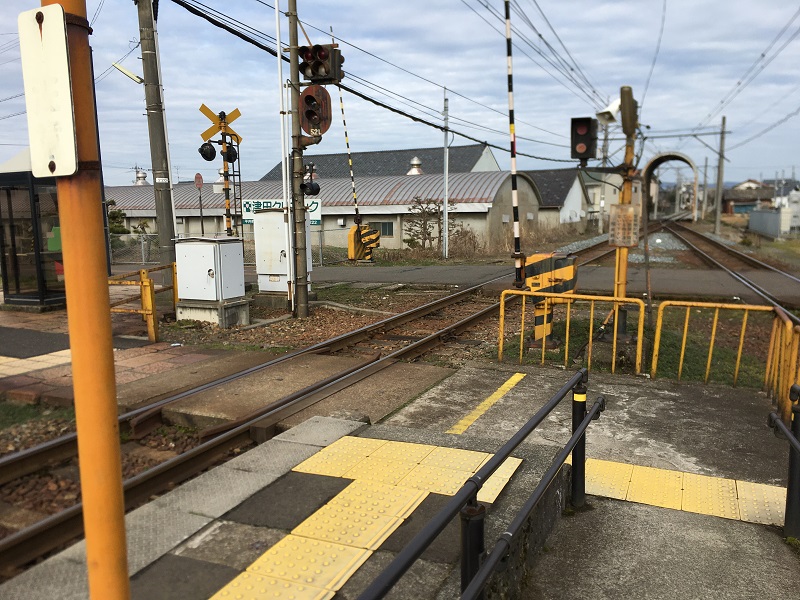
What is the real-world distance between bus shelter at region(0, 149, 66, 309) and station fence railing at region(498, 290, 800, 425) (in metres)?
8.75

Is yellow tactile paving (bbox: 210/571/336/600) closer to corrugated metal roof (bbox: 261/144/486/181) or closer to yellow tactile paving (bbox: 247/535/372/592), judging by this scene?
yellow tactile paving (bbox: 247/535/372/592)

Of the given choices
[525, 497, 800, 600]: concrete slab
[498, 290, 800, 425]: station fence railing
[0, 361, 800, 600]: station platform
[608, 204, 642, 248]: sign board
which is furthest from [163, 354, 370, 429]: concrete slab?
[608, 204, 642, 248]: sign board

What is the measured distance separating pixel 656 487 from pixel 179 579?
3309 millimetres

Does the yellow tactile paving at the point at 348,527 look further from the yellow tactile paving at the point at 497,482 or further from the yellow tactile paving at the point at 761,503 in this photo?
the yellow tactile paving at the point at 761,503

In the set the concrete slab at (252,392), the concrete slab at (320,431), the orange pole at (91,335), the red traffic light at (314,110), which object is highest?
the red traffic light at (314,110)

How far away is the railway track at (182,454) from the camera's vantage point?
379 cm

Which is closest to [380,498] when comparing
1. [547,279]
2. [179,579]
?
[179,579]

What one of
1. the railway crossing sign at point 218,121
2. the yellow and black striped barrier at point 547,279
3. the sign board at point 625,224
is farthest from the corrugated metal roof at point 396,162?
the sign board at point 625,224

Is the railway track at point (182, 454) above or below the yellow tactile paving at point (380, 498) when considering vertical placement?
below

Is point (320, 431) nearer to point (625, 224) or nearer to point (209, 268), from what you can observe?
point (625, 224)

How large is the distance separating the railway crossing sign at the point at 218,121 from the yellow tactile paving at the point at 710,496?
41.8 ft

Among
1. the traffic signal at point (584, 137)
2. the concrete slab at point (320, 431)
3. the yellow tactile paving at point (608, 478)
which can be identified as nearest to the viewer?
the yellow tactile paving at point (608, 478)

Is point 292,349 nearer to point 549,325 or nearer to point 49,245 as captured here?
point 549,325

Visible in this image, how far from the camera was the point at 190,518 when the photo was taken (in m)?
3.65
